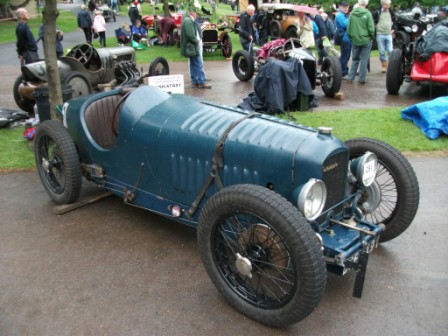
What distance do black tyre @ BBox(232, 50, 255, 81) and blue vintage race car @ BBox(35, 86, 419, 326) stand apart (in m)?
7.03

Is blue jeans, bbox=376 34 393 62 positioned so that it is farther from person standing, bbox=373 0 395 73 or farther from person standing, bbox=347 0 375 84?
person standing, bbox=347 0 375 84

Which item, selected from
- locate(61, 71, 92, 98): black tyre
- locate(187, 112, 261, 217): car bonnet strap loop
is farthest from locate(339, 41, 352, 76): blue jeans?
locate(187, 112, 261, 217): car bonnet strap loop

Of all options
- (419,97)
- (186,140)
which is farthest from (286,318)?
(419,97)

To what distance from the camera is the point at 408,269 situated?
3.49m

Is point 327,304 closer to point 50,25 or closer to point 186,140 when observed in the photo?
point 186,140

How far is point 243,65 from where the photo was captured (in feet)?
37.4

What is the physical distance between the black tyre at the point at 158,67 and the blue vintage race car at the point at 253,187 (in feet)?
19.6

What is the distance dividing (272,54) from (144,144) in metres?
6.92

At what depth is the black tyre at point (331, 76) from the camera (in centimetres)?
911

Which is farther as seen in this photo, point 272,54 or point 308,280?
point 272,54

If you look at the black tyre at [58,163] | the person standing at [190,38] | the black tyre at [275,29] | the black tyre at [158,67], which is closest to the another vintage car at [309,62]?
the person standing at [190,38]

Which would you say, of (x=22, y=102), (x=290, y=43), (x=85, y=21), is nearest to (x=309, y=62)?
(x=290, y=43)

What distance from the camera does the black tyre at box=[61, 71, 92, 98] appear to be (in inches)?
285

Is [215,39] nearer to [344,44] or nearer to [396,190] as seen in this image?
[344,44]
